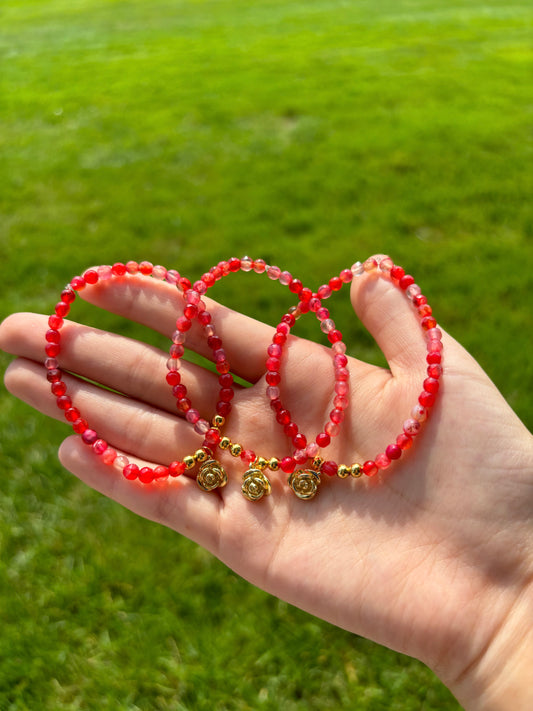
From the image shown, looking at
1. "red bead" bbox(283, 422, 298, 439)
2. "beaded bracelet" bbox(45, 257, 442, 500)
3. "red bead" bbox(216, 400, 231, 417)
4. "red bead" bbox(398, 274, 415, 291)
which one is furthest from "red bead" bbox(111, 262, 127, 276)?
"red bead" bbox(398, 274, 415, 291)

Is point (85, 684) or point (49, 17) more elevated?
point (49, 17)

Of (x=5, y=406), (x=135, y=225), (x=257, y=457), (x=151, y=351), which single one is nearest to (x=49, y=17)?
(x=135, y=225)

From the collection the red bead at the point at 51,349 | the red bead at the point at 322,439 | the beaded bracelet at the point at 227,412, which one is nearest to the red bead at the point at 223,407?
the beaded bracelet at the point at 227,412

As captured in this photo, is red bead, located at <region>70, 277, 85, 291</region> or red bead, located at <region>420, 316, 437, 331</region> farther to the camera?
red bead, located at <region>70, 277, 85, 291</region>

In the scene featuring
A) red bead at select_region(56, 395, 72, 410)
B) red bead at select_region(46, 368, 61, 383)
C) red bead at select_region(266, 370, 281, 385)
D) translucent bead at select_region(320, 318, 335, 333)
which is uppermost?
translucent bead at select_region(320, 318, 335, 333)

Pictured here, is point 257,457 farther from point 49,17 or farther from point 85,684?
point 49,17

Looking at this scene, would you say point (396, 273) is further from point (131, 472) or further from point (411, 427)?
point (131, 472)

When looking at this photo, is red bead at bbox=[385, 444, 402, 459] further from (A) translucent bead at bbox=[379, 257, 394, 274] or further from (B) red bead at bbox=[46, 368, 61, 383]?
(B) red bead at bbox=[46, 368, 61, 383]
